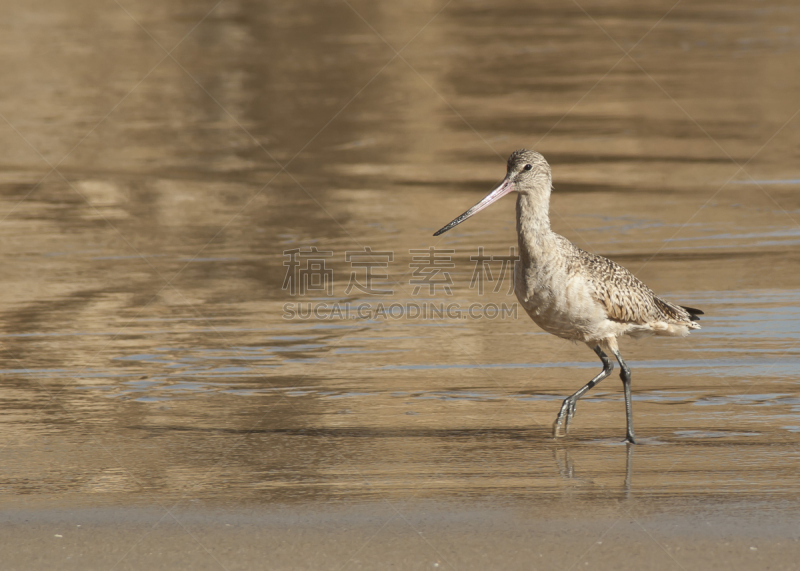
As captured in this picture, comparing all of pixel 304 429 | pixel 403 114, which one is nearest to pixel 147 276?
pixel 304 429

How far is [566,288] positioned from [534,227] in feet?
1.35

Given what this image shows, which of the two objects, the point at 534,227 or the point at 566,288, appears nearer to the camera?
the point at 566,288

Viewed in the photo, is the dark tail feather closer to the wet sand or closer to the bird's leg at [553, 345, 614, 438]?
the bird's leg at [553, 345, 614, 438]

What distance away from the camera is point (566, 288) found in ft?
20.9

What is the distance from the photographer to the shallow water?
18.7 feet

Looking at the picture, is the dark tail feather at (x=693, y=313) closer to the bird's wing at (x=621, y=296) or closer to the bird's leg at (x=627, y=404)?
the bird's wing at (x=621, y=296)

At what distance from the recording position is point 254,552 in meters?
4.59

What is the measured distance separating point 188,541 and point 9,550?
2.32ft

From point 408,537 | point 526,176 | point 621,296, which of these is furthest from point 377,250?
point 408,537

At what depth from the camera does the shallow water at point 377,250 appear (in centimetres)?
569

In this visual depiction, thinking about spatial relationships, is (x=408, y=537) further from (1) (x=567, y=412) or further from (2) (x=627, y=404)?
(2) (x=627, y=404)

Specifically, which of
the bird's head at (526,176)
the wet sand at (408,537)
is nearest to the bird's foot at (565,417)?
the wet sand at (408,537)

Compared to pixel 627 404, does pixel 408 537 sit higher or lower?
lower

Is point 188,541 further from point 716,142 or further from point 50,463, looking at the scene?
point 716,142
